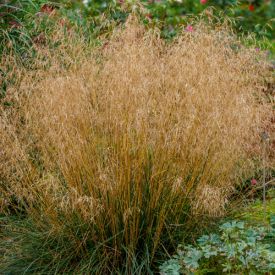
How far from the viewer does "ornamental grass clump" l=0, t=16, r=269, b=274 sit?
3971mm

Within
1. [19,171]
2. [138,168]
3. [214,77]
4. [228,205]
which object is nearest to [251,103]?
[214,77]

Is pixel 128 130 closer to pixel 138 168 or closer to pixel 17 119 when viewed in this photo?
pixel 138 168

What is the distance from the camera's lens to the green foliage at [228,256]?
344 cm

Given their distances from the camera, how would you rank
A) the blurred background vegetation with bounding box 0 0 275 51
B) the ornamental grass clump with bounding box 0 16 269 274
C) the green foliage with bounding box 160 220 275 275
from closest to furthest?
the green foliage with bounding box 160 220 275 275 < the ornamental grass clump with bounding box 0 16 269 274 < the blurred background vegetation with bounding box 0 0 275 51

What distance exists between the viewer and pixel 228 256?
342cm

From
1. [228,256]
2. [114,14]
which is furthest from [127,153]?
[114,14]

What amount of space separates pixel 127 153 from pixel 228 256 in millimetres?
928

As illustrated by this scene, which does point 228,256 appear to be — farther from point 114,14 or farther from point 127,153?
point 114,14

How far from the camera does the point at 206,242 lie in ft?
12.0

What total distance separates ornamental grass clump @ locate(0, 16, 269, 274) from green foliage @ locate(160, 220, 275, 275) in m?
0.27

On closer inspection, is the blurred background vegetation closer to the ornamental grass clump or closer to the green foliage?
the ornamental grass clump

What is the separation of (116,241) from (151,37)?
137cm

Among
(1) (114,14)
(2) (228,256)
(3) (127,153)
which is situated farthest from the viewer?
(1) (114,14)

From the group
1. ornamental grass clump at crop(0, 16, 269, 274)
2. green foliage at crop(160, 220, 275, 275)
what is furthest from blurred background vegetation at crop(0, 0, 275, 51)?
green foliage at crop(160, 220, 275, 275)
